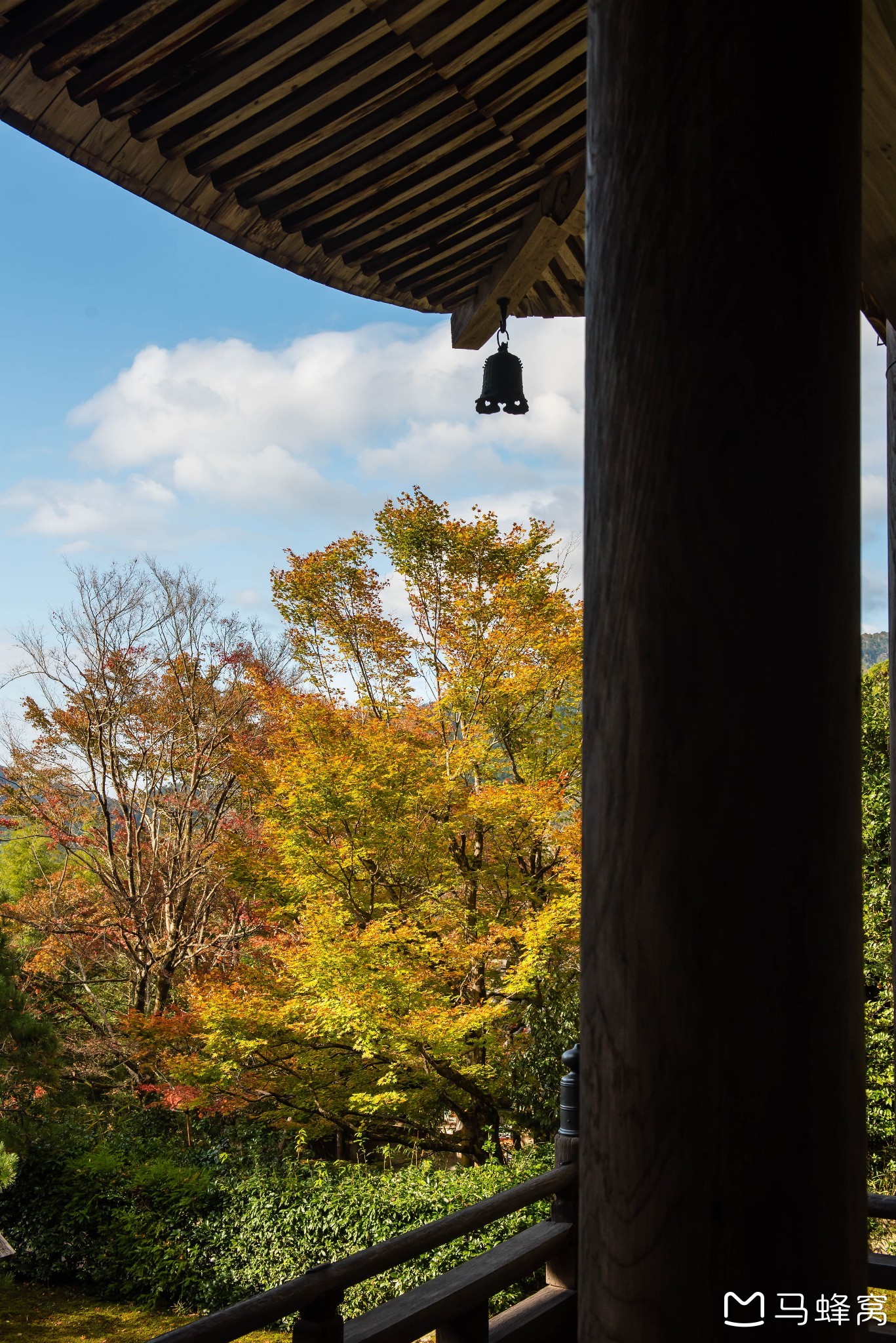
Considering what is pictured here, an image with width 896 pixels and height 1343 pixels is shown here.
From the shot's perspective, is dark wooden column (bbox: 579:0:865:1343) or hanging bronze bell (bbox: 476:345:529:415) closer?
dark wooden column (bbox: 579:0:865:1343)

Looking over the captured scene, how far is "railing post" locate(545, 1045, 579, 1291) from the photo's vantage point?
2494mm

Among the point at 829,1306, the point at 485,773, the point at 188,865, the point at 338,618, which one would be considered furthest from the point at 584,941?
the point at 188,865

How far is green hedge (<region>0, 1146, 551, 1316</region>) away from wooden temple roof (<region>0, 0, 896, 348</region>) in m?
6.56

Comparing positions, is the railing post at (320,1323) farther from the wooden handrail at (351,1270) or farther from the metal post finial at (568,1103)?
the metal post finial at (568,1103)

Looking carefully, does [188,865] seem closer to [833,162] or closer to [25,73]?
[25,73]

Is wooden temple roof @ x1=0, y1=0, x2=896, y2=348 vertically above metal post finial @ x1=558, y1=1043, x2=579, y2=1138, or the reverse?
wooden temple roof @ x1=0, y1=0, x2=896, y2=348

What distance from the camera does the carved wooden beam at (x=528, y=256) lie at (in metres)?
1.59

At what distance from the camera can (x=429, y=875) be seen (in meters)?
8.73

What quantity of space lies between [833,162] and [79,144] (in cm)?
114

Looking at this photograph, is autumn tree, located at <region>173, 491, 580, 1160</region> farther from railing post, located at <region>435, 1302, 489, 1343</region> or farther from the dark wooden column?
the dark wooden column

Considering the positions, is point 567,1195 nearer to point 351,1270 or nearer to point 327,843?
point 351,1270

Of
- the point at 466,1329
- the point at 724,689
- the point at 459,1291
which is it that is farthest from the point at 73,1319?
the point at 724,689

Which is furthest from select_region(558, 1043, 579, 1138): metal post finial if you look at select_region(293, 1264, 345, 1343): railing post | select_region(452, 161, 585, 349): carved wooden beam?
select_region(452, 161, 585, 349): carved wooden beam

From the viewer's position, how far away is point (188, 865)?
1073 cm
